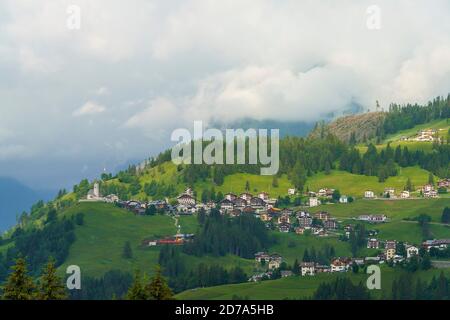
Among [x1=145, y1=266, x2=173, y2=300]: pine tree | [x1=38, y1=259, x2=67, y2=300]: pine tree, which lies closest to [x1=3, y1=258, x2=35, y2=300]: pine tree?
[x1=38, y1=259, x2=67, y2=300]: pine tree

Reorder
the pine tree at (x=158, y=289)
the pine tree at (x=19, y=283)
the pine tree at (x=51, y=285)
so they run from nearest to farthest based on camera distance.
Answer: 1. the pine tree at (x=158, y=289)
2. the pine tree at (x=19, y=283)
3. the pine tree at (x=51, y=285)

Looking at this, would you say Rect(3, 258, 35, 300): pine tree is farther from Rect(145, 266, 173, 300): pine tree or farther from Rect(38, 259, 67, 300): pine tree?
Rect(145, 266, 173, 300): pine tree

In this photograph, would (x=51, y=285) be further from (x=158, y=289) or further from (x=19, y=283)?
(x=158, y=289)

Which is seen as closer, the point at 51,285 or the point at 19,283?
the point at 19,283

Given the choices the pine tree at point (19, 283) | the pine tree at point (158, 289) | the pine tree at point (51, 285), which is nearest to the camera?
the pine tree at point (158, 289)

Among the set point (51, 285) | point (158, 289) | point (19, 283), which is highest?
point (19, 283)

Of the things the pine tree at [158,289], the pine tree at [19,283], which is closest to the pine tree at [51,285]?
the pine tree at [19,283]

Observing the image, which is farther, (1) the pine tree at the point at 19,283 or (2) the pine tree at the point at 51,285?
(2) the pine tree at the point at 51,285

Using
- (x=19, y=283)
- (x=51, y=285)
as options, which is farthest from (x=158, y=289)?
(x=19, y=283)

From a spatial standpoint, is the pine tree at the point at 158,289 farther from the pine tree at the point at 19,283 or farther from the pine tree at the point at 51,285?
the pine tree at the point at 19,283

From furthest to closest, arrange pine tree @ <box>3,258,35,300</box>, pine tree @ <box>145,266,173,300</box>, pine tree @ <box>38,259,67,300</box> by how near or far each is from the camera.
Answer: pine tree @ <box>38,259,67,300</box>, pine tree @ <box>3,258,35,300</box>, pine tree @ <box>145,266,173,300</box>
